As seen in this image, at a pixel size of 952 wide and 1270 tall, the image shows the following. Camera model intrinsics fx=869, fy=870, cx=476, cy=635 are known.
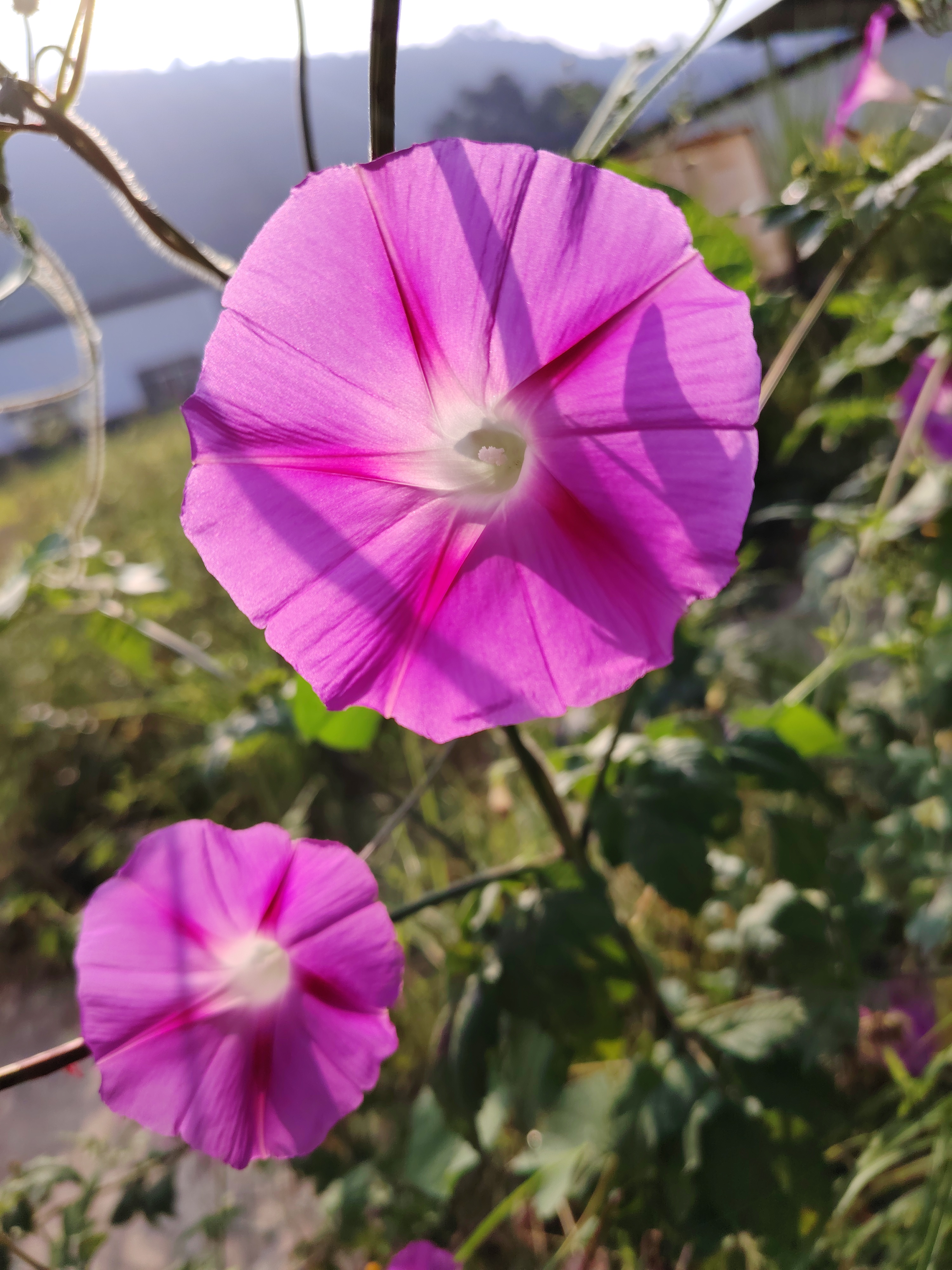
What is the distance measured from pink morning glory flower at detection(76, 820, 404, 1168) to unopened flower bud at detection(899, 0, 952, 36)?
0.67 m

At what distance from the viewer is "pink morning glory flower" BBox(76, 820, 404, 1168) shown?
0.44 m

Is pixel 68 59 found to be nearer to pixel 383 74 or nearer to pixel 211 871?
pixel 383 74

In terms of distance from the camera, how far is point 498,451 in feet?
1.24

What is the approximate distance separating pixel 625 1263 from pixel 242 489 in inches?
37.3

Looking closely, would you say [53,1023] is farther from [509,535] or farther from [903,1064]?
[509,535]

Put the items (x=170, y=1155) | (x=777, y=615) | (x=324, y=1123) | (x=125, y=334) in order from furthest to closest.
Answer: (x=125, y=334) < (x=777, y=615) < (x=170, y=1155) < (x=324, y=1123)

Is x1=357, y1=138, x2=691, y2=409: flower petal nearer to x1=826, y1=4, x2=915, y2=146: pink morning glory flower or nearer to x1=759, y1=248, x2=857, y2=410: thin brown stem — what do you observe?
x1=759, y1=248, x2=857, y2=410: thin brown stem

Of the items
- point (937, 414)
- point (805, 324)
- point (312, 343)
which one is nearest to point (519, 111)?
point (937, 414)

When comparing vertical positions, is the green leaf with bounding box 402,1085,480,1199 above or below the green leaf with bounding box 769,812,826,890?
below

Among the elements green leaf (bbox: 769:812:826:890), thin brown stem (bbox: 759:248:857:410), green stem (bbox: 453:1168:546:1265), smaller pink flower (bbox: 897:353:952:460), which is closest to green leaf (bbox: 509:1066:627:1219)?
green stem (bbox: 453:1168:546:1265)

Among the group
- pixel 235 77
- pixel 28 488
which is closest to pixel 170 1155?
pixel 28 488

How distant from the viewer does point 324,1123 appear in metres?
0.44

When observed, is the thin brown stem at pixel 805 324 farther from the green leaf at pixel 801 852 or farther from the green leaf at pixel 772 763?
the green leaf at pixel 801 852

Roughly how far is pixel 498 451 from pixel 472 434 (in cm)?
1
